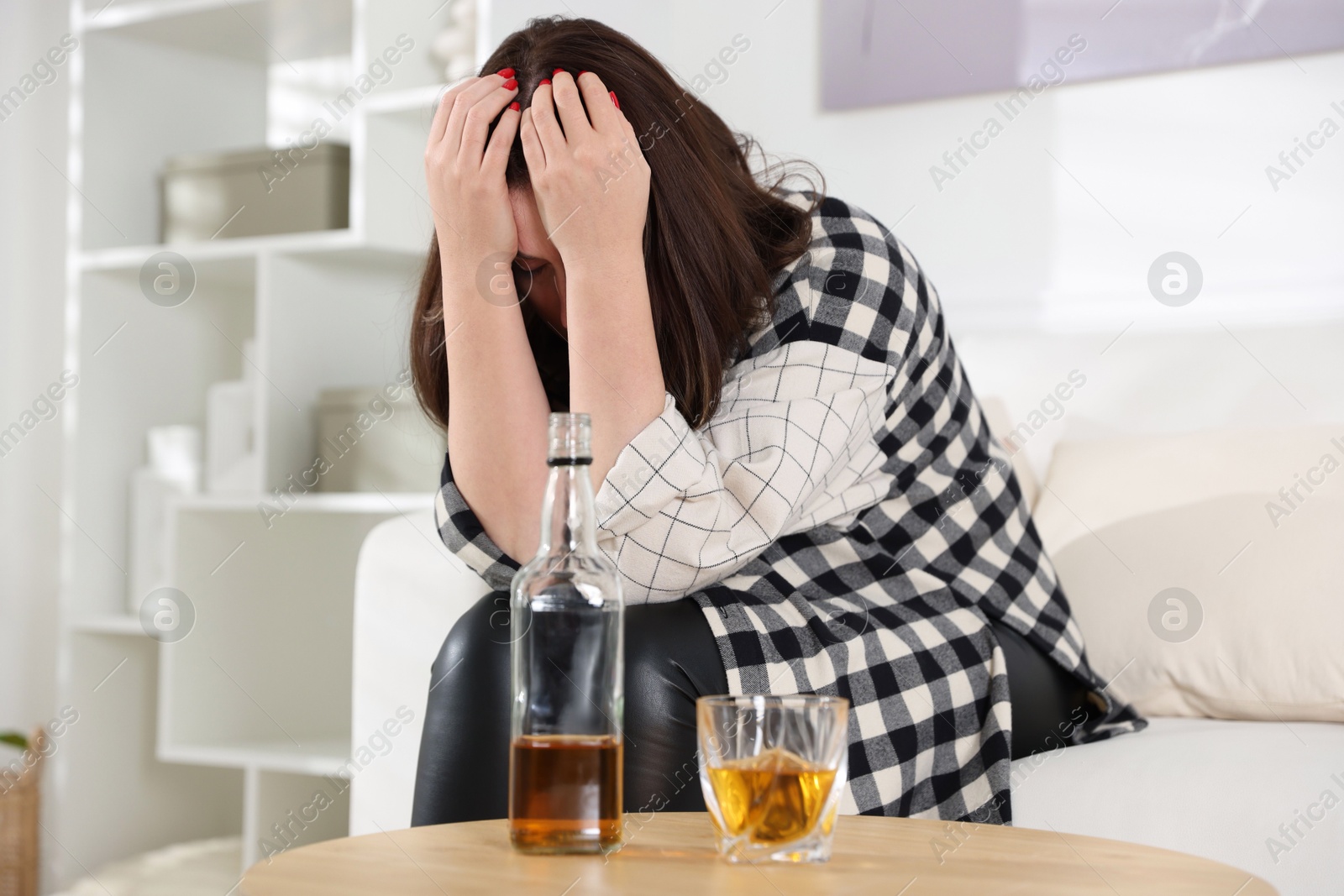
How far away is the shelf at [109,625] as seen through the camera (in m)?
2.09

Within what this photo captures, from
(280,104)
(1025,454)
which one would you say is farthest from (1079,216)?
(280,104)

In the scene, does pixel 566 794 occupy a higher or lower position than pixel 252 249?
lower

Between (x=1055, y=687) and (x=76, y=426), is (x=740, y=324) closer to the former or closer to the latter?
(x=1055, y=687)

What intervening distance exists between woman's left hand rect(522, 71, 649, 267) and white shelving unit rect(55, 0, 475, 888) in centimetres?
95

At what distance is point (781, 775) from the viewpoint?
547mm

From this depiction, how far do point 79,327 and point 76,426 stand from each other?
0.56ft

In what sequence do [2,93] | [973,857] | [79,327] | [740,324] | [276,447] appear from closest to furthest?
[973,857]
[740,324]
[276,447]
[79,327]
[2,93]

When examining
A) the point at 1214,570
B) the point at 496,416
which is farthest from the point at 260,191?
the point at 1214,570

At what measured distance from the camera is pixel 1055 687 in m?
1.12

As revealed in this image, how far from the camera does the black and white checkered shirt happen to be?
0.89m

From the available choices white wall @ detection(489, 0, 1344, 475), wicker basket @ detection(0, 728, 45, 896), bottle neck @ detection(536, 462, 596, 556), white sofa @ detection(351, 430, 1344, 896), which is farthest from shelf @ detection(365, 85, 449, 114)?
bottle neck @ detection(536, 462, 596, 556)

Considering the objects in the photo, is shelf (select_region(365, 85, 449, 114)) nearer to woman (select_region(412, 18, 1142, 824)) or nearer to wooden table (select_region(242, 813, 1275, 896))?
woman (select_region(412, 18, 1142, 824))

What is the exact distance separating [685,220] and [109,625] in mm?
1514

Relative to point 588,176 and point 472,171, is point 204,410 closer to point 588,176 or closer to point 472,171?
point 472,171
